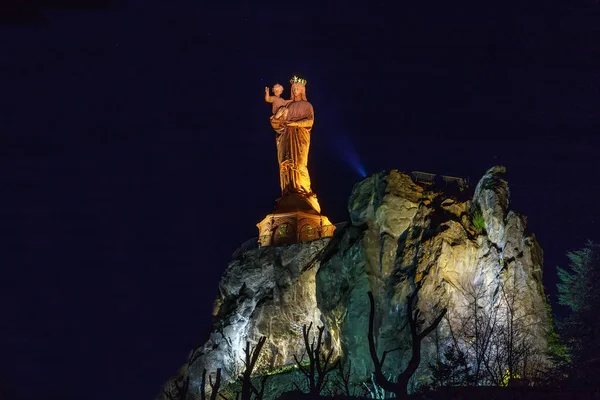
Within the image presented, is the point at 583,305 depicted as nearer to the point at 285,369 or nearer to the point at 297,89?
the point at 285,369

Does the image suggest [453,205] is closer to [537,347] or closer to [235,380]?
[537,347]

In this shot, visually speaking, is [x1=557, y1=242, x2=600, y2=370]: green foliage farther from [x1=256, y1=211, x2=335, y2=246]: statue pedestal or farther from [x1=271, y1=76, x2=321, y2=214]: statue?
[x1=271, y1=76, x2=321, y2=214]: statue

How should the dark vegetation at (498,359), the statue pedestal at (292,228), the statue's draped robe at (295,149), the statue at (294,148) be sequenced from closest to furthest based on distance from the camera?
the dark vegetation at (498,359), the statue pedestal at (292,228), the statue at (294,148), the statue's draped robe at (295,149)

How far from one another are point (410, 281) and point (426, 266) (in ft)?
3.08

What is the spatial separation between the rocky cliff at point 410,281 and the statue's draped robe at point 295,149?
635cm

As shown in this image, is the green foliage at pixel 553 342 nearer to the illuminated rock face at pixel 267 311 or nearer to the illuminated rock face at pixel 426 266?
the illuminated rock face at pixel 426 266

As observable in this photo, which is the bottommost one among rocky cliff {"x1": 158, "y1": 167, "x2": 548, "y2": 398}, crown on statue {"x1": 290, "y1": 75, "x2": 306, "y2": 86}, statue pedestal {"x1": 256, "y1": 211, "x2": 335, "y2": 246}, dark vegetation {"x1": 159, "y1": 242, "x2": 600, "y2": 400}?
dark vegetation {"x1": 159, "y1": 242, "x2": 600, "y2": 400}

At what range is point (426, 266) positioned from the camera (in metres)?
27.9

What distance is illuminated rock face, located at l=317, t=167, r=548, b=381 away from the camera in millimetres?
27250

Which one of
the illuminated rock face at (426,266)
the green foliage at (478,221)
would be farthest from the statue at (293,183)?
the green foliage at (478,221)

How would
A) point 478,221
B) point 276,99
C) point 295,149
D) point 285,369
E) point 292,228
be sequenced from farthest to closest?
point 276,99
point 295,149
point 292,228
point 285,369
point 478,221

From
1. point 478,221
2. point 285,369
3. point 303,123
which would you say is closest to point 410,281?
point 478,221

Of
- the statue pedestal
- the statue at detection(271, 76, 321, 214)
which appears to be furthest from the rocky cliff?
the statue at detection(271, 76, 321, 214)

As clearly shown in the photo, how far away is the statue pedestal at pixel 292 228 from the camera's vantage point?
36.1 m
